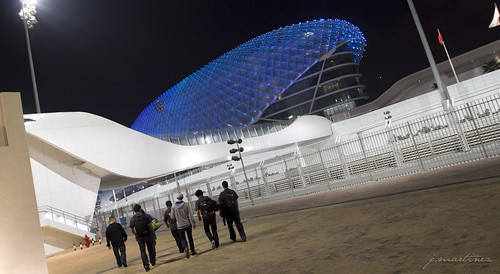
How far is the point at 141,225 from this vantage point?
8.34 m

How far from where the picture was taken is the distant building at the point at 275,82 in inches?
2323

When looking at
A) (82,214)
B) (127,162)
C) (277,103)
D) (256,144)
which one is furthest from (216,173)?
(277,103)

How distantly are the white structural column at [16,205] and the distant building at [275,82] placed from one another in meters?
45.1

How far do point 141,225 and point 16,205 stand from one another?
2.75m

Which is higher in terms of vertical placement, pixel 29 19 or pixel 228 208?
pixel 29 19

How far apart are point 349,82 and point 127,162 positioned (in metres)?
60.7

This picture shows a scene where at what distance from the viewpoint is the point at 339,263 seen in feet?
15.4

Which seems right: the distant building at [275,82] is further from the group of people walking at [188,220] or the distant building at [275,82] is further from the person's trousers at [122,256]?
the group of people walking at [188,220]

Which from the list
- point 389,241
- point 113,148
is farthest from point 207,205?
point 113,148

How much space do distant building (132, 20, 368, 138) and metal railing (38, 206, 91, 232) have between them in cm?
2962

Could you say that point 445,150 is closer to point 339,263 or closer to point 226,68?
point 339,263
